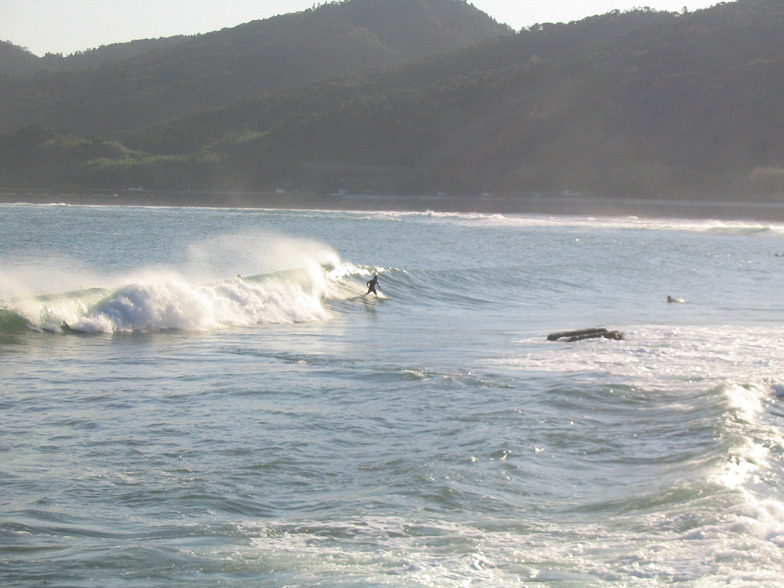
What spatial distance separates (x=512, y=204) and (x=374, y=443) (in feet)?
231

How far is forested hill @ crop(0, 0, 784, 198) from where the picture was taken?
3221 inches

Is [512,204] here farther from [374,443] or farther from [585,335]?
[374,443]

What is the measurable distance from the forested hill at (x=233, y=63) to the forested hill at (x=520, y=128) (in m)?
29.0

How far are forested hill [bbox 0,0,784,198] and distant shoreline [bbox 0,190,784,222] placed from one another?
8.13 feet

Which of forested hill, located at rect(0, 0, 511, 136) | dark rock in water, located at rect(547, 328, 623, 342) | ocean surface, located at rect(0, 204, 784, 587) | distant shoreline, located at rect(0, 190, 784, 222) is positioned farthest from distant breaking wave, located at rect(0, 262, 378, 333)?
forested hill, located at rect(0, 0, 511, 136)

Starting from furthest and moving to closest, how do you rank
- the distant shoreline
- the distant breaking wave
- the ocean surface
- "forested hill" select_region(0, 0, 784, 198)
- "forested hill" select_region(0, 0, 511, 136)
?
1. "forested hill" select_region(0, 0, 511, 136)
2. "forested hill" select_region(0, 0, 784, 198)
3. the distant shoreline
4. the distant breaking wave
5. the ocean surface

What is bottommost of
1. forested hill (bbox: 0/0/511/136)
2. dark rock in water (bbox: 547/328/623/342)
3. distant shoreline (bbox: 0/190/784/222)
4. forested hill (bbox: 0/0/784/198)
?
dark rock in water (bbox: 547/328/623/342)

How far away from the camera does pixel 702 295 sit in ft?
80.6

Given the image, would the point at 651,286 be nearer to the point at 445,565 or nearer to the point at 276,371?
the point at 276,371

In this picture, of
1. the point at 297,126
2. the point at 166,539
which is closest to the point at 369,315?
the point at 166,539

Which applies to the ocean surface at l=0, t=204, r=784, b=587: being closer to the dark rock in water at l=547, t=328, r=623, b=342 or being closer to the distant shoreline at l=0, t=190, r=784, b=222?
the dark rock in water at l=547, t=328, r=623, b=342

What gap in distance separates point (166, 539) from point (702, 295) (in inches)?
835

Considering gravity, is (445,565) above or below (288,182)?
below

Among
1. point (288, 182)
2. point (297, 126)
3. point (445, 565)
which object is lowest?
point (445, 565)
